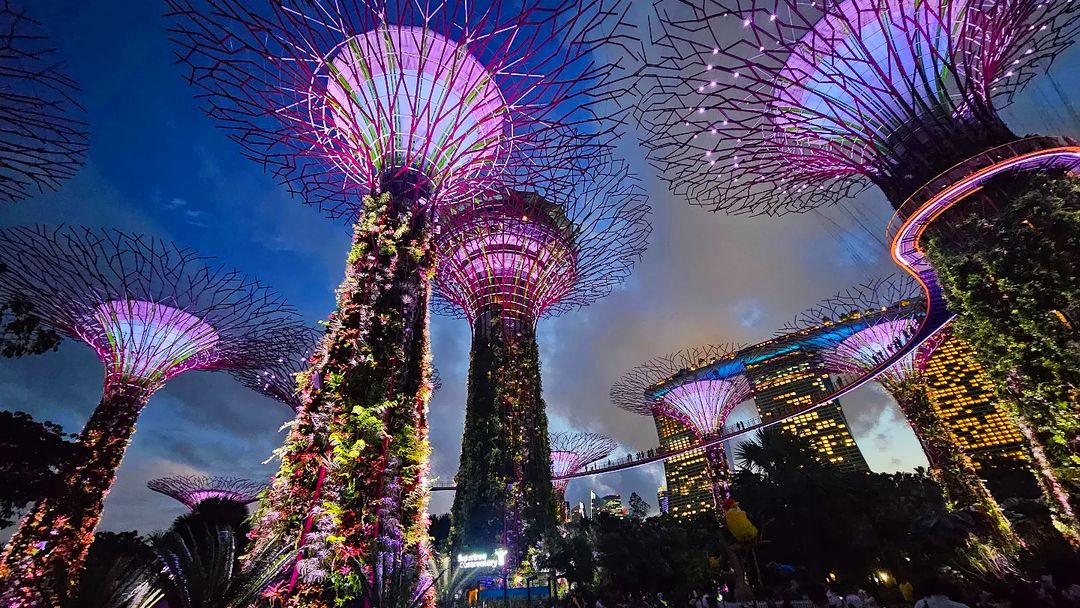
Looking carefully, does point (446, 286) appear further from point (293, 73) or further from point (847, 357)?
point (847, 357)

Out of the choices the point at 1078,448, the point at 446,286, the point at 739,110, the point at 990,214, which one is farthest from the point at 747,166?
the point at 446,286

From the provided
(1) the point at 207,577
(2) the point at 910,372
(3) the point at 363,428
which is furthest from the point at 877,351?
(1) the point at 207,577

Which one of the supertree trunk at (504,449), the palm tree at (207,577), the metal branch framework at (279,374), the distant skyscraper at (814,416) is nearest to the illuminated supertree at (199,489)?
the metal branch framework at (279,374)

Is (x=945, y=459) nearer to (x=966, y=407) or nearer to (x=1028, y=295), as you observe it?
Result: (x=1028, y=295)

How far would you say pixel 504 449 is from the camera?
17.4m

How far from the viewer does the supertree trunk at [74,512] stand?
1157 centimetres

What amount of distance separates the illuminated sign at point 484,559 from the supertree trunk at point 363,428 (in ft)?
31.8

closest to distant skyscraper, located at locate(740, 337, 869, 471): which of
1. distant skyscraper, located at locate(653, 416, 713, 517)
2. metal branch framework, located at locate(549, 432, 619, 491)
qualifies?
distant skyscraper, located at locate(653, 416, 713, 517)

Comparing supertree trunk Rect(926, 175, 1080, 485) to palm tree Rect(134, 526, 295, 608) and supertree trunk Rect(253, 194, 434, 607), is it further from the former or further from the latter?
palm tree Rect(134, 526, 295, 608)

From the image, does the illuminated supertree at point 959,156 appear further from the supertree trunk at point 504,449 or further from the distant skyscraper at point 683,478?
the distant skyscraper at point 683,478

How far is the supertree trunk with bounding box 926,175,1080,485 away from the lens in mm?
7855

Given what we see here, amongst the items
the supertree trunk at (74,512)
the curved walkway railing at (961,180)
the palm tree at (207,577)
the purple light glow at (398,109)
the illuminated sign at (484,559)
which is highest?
the purple light glow at (398,109)

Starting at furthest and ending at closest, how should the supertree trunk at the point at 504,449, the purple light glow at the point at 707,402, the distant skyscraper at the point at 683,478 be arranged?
1. the distant skyscraper at the point at 683,478
2. the purple light glow at the point at 707,402
3. the supertree trunk at the point at 504,449

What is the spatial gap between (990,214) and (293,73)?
1356cm
